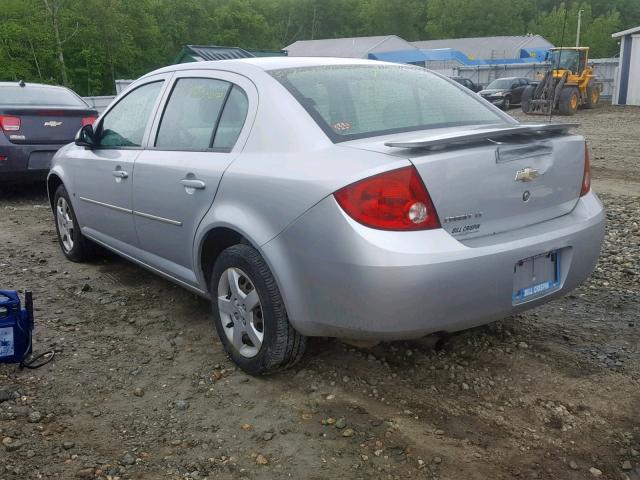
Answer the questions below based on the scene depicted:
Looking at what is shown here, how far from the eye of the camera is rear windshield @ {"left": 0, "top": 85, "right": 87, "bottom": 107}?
26.9ft

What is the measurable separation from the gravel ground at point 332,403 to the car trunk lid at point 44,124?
399cm

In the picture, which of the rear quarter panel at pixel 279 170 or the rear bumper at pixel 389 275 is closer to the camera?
the rear bumper at pixel 389 275

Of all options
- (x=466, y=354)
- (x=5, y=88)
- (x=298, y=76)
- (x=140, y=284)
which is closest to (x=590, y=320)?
(x=466, y=354)

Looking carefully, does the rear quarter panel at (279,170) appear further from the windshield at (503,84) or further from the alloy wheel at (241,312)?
the windshield at (503,84)

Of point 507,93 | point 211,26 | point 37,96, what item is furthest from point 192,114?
point 211,26

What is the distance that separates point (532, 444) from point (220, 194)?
6.13 ft

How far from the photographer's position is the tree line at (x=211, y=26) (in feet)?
119

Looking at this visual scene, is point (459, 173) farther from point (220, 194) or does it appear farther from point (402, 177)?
point (220, 194)

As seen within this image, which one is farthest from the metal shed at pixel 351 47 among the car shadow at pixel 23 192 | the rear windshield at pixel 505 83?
the car shadow at pixel 23 192

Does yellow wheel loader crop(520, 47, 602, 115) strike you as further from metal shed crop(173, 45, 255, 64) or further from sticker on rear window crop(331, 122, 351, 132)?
sticker on rear window crop(331, 122, 351, 132)

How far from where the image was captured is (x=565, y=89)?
23.9m

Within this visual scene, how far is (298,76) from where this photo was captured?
3381 millimetres

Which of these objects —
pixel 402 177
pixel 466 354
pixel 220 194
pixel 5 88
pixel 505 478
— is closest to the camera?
pixel 505 478

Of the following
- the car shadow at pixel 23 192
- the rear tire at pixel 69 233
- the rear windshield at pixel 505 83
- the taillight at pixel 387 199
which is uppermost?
the taillight at pixel 387 199
